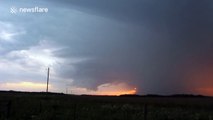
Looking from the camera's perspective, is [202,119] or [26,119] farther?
[202,119]

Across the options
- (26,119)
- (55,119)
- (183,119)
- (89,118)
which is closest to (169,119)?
(183,119)

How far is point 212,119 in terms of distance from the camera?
96.4 ft

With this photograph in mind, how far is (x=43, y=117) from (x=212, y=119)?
40.0 ft

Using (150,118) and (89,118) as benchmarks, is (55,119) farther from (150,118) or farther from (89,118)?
(150,118)

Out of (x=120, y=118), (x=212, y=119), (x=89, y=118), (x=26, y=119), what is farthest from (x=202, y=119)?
(x=26, y=119)

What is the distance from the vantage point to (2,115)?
27.5m

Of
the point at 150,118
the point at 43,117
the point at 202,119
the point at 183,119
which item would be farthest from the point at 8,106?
the point at 202,119

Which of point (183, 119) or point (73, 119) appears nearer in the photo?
point (73, 119)

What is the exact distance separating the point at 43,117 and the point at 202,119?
12.0m

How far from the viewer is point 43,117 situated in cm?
2742

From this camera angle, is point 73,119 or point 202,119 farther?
point 202,119

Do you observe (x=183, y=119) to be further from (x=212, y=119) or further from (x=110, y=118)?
(x=110, y=118)

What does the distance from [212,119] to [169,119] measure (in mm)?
3170

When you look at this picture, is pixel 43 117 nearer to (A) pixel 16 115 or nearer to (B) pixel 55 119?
(B) pixel 55 119
